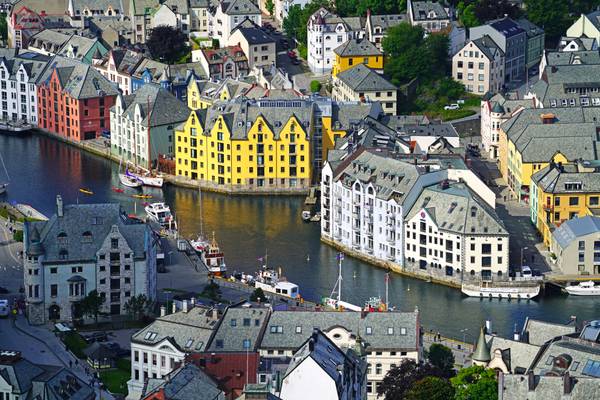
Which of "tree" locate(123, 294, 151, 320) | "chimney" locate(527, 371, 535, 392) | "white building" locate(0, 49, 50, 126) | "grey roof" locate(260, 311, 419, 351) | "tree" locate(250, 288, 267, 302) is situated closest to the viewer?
"chimney" locate(527, 371, 535, 392)

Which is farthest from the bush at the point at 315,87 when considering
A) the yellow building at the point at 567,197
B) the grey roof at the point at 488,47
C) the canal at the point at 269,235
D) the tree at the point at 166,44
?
the yellow building at the point at 567,197

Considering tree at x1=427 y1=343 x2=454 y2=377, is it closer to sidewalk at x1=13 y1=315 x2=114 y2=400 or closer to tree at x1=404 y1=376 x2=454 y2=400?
tree at x1=404 y1=376 x2=454 y2=400

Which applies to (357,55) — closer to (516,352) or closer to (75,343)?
(75,343)

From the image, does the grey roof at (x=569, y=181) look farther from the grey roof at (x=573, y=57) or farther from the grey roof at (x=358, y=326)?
the grey roof at (x=358, y=326)

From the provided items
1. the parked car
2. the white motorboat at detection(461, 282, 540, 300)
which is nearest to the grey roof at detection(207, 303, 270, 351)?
the parked car

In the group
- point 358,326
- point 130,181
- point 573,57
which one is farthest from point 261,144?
point 358,326

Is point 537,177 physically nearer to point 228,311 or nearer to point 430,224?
point 430,224
